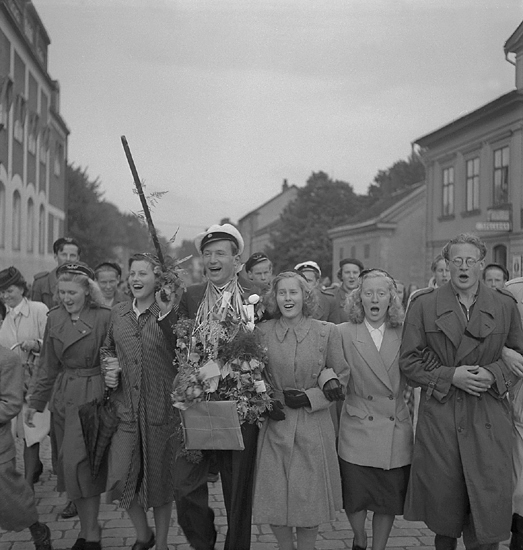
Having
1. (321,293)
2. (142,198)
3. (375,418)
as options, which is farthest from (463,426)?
(321,293)

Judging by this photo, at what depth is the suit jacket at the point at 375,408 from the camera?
4.41m

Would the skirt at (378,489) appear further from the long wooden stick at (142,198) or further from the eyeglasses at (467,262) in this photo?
the long wooden stick at (142,198)

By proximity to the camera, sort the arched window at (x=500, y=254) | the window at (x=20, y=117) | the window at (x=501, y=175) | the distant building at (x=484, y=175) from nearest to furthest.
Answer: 1. the window at (x=20, y=117)
2. the distant building at (x=484, y=175)
3. the arched window at (x=500, y=254)
4. the window at (x=501, y=175)

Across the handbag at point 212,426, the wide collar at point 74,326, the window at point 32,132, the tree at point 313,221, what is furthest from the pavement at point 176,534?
the tree at point 313,221

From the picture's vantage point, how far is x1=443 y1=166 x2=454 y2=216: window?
28.2 meters

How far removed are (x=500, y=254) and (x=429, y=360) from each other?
67.8 ft

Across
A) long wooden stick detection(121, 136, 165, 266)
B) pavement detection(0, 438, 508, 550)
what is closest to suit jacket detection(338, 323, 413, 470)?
pavement detection(0, 438, 508, 550)

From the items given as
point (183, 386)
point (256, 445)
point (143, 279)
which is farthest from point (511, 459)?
point (143, 279)

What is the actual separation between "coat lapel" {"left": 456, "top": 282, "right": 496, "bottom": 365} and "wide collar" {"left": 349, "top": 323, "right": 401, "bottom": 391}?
445 millimetres

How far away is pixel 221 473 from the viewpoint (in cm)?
445

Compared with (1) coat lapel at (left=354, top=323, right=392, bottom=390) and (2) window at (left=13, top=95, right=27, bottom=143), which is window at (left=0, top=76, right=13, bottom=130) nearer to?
(2) window at (left=13, top=95, right=27, bottom=143)

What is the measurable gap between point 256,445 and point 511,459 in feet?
5.08

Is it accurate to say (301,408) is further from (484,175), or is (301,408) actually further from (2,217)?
(484,175)

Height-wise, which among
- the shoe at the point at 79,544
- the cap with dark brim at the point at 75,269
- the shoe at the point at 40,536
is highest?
the cap with dark brim at the point at 75,269
